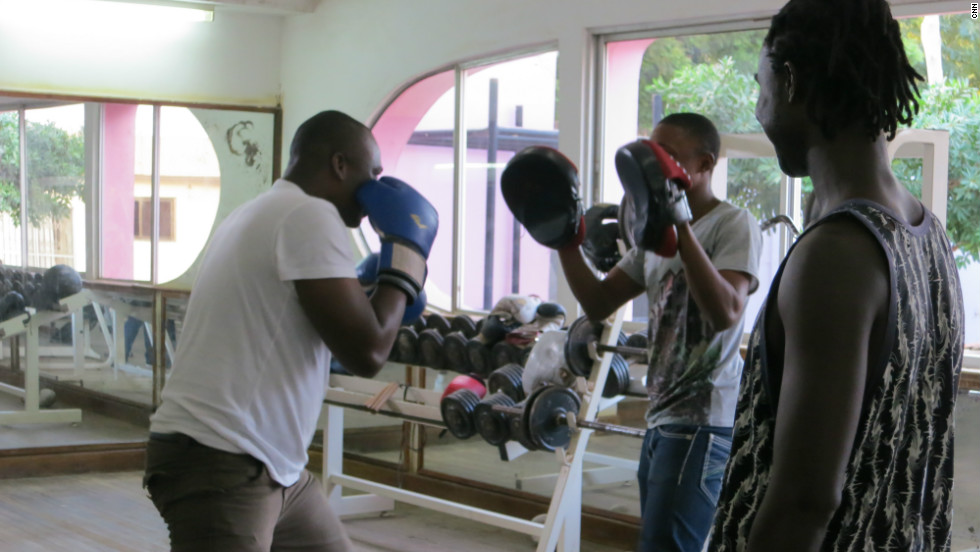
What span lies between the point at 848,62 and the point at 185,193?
5359 millimetres

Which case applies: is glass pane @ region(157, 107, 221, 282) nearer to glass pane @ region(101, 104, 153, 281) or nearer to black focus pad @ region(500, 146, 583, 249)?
glass pane @ region(101, 104, 153, 281)

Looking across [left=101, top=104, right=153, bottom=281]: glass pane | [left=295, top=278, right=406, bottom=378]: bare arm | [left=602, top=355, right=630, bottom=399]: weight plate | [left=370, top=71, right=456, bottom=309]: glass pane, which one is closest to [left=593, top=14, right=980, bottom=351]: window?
[left=602, top=355, right=630, bottom=399]: weight plate

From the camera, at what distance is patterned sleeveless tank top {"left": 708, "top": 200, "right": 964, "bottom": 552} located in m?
1.02

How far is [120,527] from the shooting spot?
4668 mm

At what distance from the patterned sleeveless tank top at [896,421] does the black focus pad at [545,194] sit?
1442 millimetres

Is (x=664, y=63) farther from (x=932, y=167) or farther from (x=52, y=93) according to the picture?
(x=52, y=93)

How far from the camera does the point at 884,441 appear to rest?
1044 millimetres

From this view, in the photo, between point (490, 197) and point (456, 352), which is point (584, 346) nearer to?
point (456, 352)

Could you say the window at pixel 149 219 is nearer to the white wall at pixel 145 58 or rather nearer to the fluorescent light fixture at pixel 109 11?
the white wall at pixel 145 58

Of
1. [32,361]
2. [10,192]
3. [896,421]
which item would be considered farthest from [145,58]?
[896,421]

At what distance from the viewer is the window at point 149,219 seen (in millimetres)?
5906

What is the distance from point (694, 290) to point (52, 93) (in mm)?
4365

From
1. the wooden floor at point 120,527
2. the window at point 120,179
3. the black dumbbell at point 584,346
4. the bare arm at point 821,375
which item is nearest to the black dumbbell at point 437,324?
the wooden floor at point 120,527

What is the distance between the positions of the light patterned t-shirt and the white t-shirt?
75 centimetres
